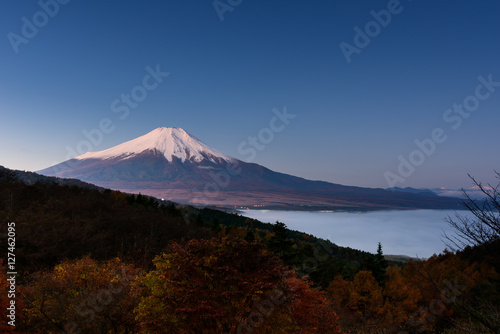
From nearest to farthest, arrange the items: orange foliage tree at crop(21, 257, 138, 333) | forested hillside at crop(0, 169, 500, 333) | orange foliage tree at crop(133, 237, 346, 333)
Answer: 1. forested hillside at crop(0, 169, 500, 333)
2. orange foliage tree at crop(133, 237, 346, 333)
3. orange foliage tree at crop(21, 257, 138, 333)

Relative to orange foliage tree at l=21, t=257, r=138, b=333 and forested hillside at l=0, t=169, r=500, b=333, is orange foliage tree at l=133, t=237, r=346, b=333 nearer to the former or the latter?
forested hillside at l=0, t=169, r=500, b=333

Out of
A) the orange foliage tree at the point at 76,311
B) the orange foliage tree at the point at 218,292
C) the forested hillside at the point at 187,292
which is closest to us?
the forested hillside at the point at 187,292

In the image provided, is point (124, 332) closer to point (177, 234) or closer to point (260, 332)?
point (260, 332)

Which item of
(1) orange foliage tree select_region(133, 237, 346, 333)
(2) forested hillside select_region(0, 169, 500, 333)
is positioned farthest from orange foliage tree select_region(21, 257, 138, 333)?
(1) orange foliage tree select_region(133, 237, 346, 333)

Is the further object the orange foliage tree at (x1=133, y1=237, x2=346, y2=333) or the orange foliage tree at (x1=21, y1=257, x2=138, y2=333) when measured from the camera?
the orange foliage tree at (x1=21, y1=257, x2=138, y2=333)

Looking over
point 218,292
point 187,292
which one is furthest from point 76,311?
point 218,292

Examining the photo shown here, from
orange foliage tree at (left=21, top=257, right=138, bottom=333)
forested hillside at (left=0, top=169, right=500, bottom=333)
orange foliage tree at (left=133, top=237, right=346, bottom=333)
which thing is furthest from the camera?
orange foliage tree at (left=21, top=257, right=138, bottom=333)

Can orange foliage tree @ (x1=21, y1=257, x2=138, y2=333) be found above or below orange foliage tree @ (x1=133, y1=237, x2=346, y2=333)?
below

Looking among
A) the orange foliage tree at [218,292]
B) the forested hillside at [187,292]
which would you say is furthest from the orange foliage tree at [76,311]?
the orange foliage tree at [218,292]

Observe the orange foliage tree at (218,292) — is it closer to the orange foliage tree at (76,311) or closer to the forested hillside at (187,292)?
the forested hillside at (187,292)

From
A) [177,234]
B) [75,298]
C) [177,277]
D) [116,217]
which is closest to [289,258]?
[177,234]

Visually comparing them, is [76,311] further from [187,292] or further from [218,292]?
[218,292]
